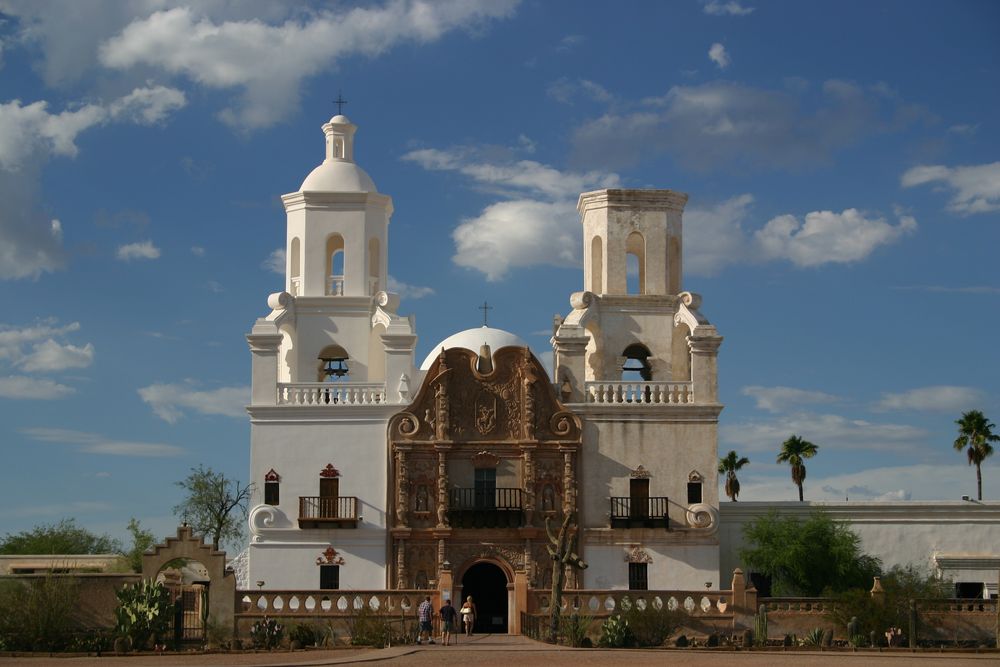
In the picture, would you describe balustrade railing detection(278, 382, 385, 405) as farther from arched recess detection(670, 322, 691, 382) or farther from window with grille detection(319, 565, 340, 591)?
arched recess detection(670, 322, 691, 382)

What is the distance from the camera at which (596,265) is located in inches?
1941

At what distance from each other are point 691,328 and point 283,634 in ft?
50.8

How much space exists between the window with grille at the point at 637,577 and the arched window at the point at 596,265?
29.6 feet

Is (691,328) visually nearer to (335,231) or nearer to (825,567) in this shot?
(825,567)

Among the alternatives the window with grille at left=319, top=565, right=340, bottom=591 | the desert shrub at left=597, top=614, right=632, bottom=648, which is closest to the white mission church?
the window with grille at left=319, top=565, right=340, bottom=591

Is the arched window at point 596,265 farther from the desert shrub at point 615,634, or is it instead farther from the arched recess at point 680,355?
the desert shrub at point 615,634

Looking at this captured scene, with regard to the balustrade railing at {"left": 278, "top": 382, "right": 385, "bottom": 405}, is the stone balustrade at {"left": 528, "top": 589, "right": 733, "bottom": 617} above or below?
below

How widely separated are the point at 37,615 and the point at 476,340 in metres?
17.5

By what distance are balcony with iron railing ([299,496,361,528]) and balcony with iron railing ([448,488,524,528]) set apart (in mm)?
2863

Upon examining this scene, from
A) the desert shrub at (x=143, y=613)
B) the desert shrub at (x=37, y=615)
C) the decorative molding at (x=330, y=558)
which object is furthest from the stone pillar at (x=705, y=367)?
the desert shrub at (x=37, y=615)

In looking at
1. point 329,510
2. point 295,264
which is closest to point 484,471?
point 329,510

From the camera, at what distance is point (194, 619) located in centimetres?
4334

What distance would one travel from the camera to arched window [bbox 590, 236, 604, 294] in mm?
49094

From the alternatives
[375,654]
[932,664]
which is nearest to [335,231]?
[375,654]
